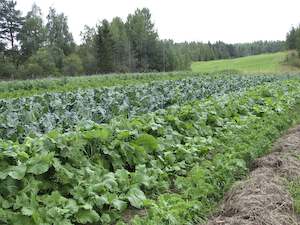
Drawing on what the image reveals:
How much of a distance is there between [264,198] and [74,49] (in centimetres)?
6025

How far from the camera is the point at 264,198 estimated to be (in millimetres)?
2219

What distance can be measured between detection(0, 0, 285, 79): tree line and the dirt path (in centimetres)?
3410

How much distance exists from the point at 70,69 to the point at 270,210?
43.9m

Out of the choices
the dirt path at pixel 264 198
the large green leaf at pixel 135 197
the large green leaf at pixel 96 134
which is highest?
the large green leaf at pixel 96 134

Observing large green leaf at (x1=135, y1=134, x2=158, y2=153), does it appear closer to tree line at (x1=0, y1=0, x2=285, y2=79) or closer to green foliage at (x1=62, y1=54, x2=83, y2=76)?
tree line at (x1=0, y1=0, x2=285, y2=79)

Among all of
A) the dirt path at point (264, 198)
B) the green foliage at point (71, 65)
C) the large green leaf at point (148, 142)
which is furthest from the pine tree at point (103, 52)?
the dirt path at point (264, 198)

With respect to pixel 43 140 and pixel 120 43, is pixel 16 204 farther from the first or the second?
pixel 120 43

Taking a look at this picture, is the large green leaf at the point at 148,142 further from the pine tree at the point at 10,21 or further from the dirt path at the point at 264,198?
the pine tree at the point at 10,21

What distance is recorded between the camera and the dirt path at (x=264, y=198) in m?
1.99

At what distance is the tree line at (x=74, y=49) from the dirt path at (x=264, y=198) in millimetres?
34105

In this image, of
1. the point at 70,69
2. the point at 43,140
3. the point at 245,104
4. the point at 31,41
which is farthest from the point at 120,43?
the point at 43,140

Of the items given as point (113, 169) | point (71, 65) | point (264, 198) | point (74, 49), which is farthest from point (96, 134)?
point (74, 49)

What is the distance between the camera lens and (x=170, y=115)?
164 inches

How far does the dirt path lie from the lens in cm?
199
